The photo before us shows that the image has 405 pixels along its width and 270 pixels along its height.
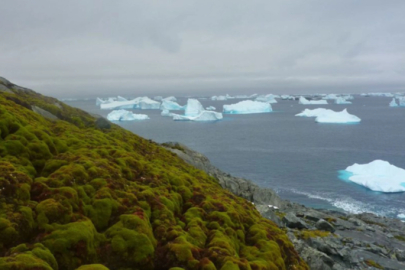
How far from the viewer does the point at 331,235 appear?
3180cm

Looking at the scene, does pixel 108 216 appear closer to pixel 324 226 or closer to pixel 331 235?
pixel 331 235

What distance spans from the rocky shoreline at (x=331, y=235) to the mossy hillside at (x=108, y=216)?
6.77 m

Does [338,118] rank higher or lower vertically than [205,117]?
higher

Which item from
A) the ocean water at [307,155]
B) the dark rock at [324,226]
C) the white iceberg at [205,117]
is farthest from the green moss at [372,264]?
the white iceberg at [205,117]

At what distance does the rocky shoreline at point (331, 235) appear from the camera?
892 inches

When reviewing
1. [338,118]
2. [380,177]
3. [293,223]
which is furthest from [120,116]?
[293,223]

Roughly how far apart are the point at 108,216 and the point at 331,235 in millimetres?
27060

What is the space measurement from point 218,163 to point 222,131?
62307 mm

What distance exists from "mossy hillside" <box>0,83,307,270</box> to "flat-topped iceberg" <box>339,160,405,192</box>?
5593 centimetres

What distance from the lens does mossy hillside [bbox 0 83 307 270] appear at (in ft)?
33.5

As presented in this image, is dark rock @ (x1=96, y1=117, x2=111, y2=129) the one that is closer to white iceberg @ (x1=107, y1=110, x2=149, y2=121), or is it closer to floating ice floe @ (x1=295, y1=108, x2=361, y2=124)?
white iceberg @ (x1=107, y1=110, x2=149, y2=121)

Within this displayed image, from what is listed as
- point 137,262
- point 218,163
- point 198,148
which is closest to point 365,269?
point 137,262

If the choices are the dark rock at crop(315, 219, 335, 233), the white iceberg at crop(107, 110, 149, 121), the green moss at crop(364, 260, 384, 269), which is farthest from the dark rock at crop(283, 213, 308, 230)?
the white iceberg at crop(107, 110, 149, 121)

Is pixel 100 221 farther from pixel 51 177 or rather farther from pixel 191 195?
pixel 191 195
